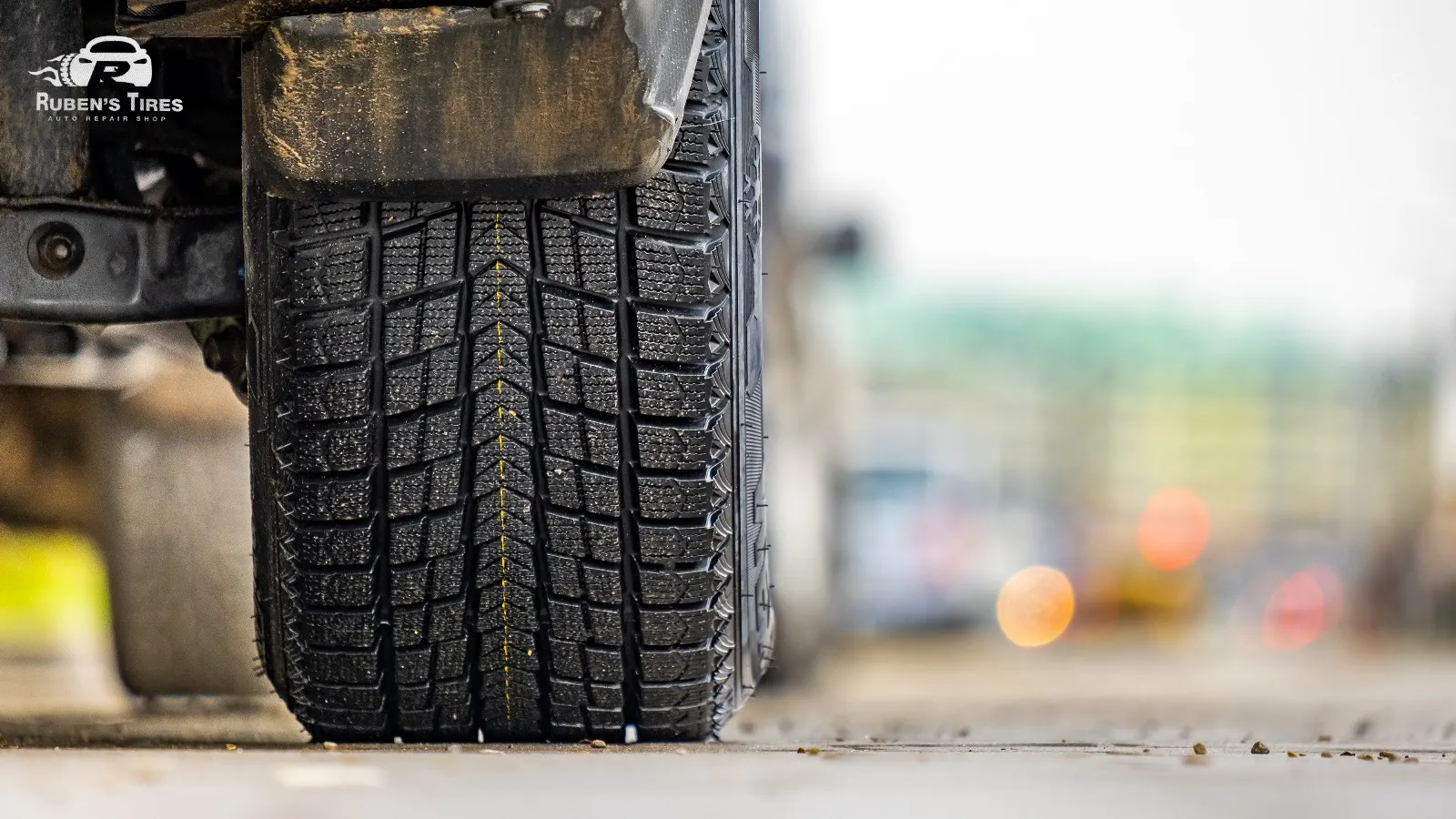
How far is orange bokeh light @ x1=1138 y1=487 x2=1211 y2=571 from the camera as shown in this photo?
14227mm

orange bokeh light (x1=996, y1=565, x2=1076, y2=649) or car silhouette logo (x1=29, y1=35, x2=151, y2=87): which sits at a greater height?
car silhouette logo (x1=29, y1=35, x2=151, y2=87)

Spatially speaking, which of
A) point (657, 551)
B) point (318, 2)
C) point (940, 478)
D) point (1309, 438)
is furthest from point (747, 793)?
point (1309, 438)

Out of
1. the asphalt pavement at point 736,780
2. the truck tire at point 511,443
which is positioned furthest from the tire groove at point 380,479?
the asphalt pavement at point 736,780

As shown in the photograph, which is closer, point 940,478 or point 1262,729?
point 1262,729

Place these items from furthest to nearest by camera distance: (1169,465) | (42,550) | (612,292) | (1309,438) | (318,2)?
1. (1309,438)
2. (1169,465)
3. (42,550)
4. (612,292)
5. (318,2)

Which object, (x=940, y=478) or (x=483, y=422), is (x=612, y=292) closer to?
(x=483, y=422)

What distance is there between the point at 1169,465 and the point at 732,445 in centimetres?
2402

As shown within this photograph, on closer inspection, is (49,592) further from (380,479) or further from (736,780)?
(736,780)

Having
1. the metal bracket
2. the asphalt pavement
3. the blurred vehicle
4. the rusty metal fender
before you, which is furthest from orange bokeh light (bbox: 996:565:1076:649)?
the rusty metal fender

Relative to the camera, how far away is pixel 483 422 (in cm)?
139

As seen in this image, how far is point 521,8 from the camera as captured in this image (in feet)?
3.77

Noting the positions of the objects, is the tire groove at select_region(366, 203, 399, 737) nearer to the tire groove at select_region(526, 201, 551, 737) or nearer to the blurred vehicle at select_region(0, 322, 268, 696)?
the tire groove at select_region(526, 201, 551, 737)

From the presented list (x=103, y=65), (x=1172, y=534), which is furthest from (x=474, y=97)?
(x=1172, y=534)

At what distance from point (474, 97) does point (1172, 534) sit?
47.2 ft
